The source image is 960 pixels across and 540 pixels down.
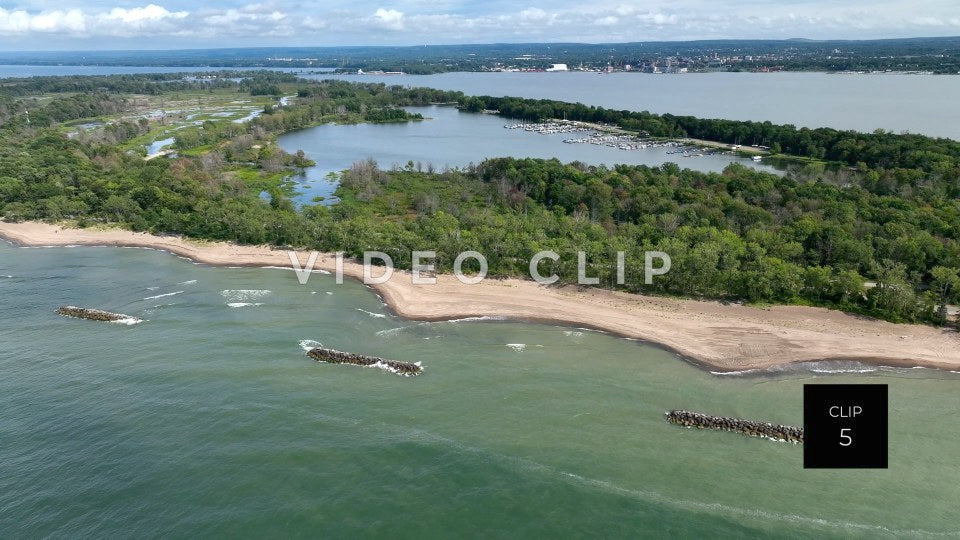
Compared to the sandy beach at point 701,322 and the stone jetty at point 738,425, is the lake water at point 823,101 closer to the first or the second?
the sandy beach at point 701,322

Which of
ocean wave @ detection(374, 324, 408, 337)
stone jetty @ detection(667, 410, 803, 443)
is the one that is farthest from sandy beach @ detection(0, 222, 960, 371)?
stone jetty @ detection(667, 410, 803, 443)

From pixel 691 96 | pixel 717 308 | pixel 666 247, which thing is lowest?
pixel 717 308

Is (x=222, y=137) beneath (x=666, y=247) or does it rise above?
above

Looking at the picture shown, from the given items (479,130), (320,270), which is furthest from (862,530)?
(479,130)

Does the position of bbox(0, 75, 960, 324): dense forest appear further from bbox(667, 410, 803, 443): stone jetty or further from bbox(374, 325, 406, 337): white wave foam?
bbox(667, 410, 803, 443): stone jetty

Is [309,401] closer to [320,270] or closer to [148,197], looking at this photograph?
[320,270]

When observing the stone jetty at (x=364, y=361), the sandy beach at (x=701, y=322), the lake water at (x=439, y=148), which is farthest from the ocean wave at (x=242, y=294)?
the lake water at (x=439, y=148)

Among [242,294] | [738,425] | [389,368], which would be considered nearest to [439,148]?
[242,294]

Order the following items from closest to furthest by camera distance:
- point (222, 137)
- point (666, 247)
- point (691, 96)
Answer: point (666, 247) < point (222, 137) < point (691, 96)
